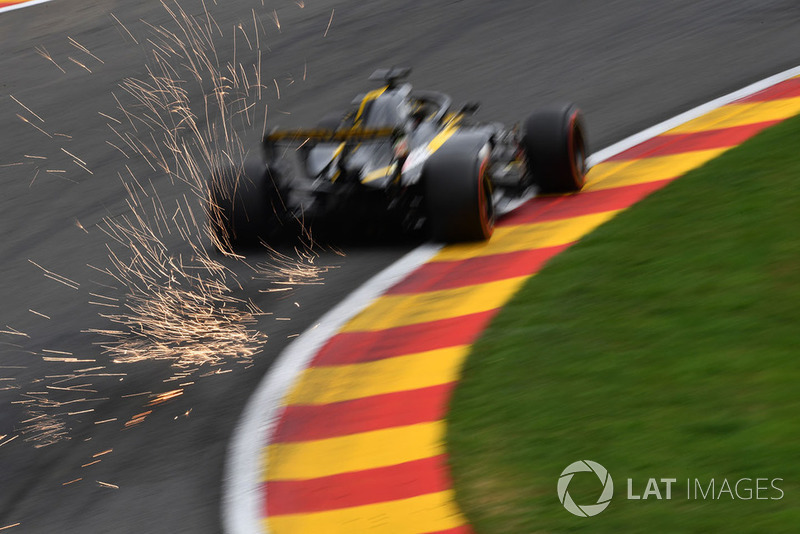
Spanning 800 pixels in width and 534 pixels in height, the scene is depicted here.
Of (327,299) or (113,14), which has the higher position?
(113,14)

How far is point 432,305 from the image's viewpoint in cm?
673

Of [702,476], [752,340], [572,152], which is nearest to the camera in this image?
[702,476]

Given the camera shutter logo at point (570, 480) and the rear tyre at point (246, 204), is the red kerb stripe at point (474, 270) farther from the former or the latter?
the camera shutter logo at point (570, 480)

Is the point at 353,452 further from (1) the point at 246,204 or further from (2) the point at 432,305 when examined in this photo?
(1) the point at 246,204

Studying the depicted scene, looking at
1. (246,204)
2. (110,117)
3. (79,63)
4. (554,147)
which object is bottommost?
(554,147)

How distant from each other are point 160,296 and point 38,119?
205 inches

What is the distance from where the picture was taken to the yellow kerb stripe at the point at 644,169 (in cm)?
827

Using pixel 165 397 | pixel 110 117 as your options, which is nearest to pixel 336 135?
pixel 165 397

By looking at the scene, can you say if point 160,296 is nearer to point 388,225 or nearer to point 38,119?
point 388,225

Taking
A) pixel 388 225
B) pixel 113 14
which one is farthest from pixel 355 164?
pixel 113 14

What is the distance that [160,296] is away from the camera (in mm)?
7434

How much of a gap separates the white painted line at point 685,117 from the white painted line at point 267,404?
2.25 metres

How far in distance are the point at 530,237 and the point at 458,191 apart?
0.70 m

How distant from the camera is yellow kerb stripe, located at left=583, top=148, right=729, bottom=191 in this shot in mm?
8266
